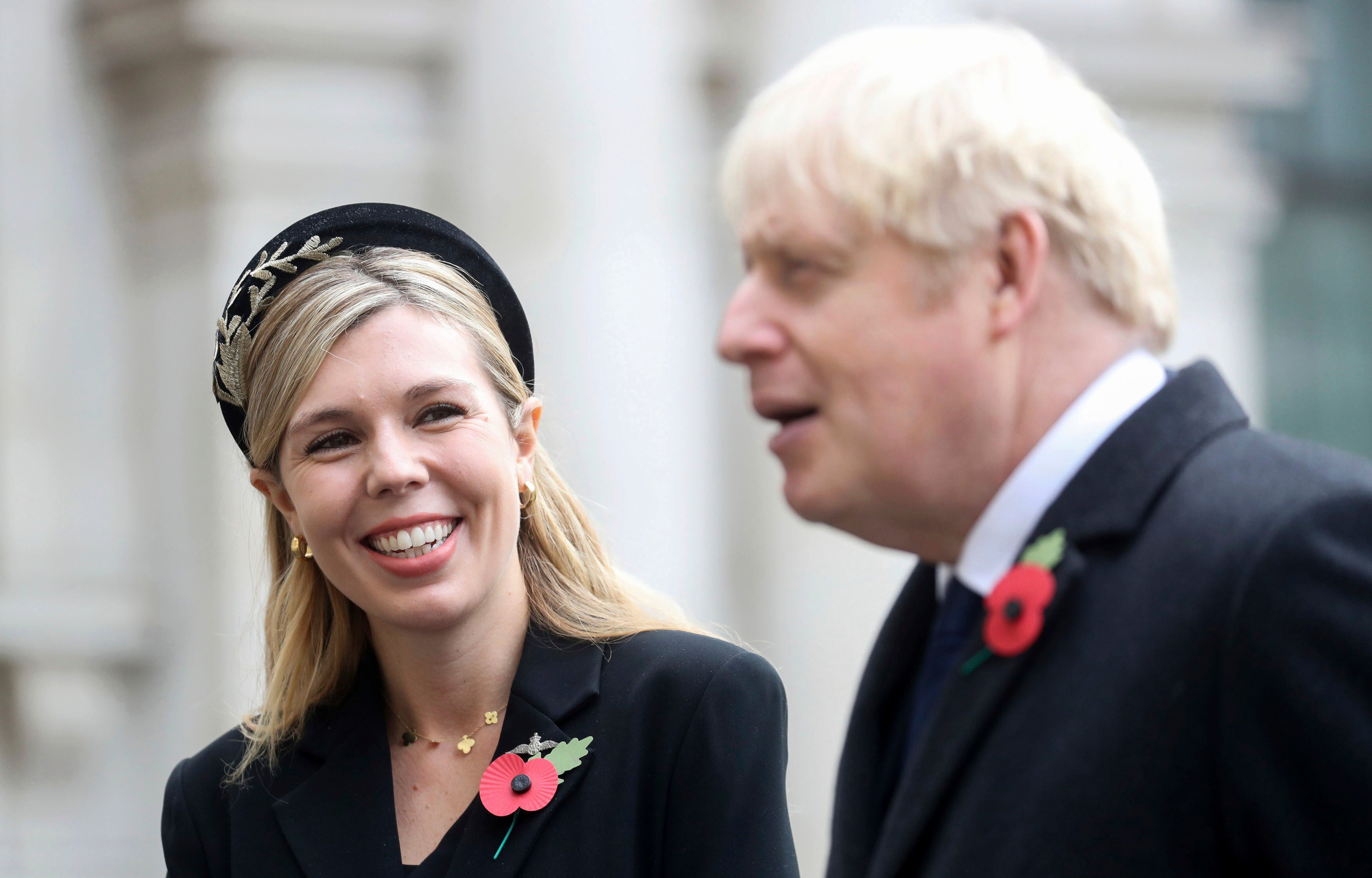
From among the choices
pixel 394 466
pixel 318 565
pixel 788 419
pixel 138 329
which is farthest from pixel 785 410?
pixel 138 329

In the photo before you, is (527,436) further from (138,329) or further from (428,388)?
(138,329)

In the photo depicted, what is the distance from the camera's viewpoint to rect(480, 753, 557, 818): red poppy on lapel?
8.22 feet

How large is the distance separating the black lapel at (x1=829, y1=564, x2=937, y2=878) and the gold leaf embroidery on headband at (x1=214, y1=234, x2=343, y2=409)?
1235mm

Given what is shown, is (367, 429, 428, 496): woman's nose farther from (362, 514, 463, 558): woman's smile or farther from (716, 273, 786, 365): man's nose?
(716, 273, 786, 365): man's nose

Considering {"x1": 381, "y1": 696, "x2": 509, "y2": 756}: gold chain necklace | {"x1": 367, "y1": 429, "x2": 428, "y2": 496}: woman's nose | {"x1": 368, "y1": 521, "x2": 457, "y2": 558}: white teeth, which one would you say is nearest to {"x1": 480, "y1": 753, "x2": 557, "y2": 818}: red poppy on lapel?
{"x1": 381, "y1": 696, "x2": 509, "y2": 756}: gold chain necklace

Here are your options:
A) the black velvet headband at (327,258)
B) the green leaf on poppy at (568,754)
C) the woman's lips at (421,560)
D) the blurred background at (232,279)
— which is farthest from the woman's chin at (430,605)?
the blurred background at (232,279)

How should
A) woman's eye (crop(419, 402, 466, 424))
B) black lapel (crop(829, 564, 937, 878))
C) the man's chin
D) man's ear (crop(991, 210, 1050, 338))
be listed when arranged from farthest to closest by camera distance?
woman's eye (crop(419, 402, 466, 424)) → black lapel (crop(829, 564, 937, 878)) → the man's chin → man's ear (crop(991, 210, 1050, 338))

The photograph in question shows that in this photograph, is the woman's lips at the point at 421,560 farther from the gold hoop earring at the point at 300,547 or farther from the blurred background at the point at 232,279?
the blurred background at the point at 232,279

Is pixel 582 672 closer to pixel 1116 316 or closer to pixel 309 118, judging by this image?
pixel 1116 316

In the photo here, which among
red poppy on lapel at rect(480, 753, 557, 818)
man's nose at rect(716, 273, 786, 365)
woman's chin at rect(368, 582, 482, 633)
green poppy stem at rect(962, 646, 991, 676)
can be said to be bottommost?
red poppy on lapel at rect(480, 753, 557, 818)

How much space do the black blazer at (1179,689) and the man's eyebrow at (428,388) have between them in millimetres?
1138

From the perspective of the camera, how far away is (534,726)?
2.60m

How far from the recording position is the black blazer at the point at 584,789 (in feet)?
8.07

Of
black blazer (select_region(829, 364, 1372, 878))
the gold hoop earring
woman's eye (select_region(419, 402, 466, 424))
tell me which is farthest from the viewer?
the gold hoop earring
